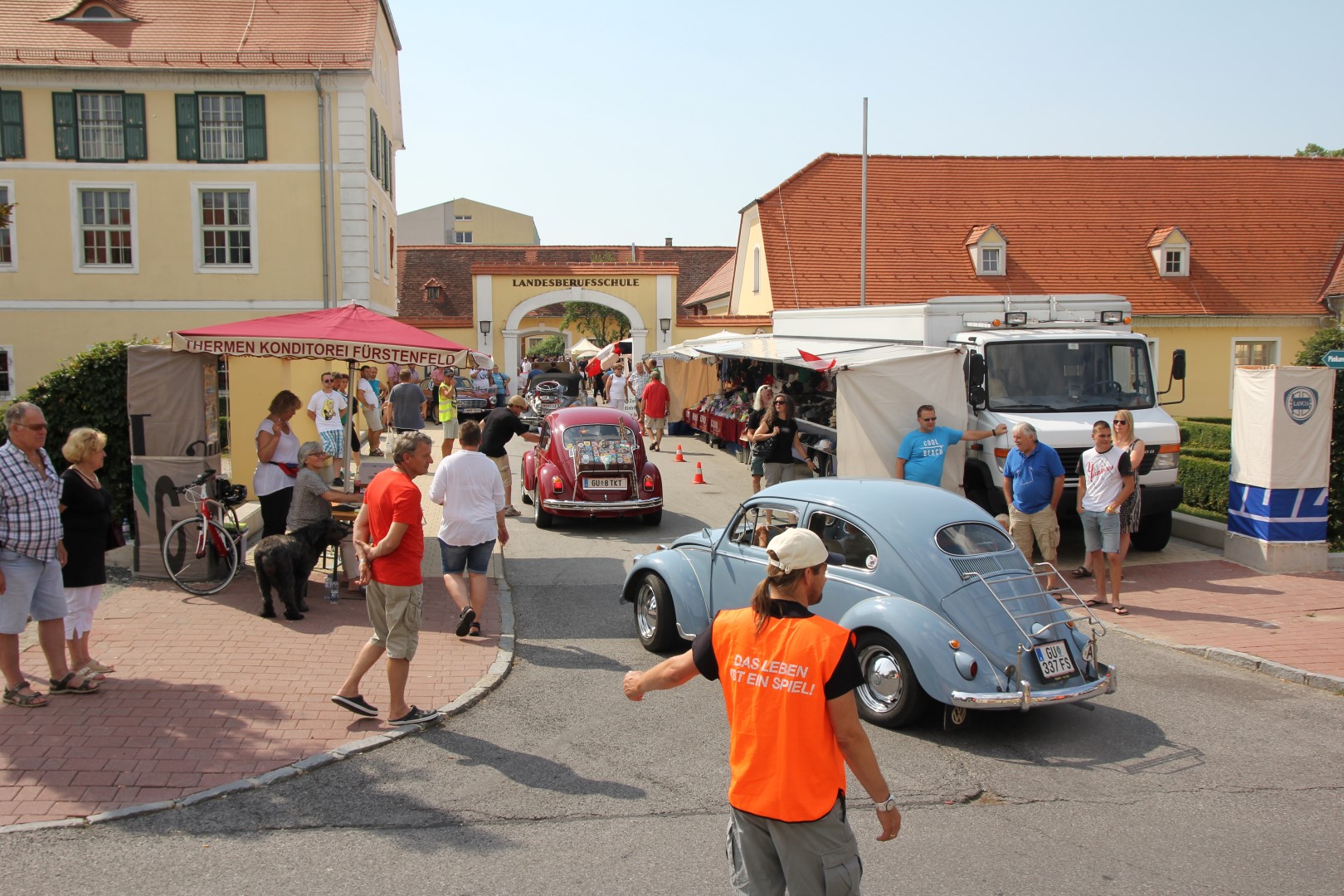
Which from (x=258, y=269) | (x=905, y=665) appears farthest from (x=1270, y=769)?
(x=258, y=269)

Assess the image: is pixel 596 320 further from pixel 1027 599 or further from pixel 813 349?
pixel 1027 599

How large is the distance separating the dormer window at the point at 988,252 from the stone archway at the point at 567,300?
39.0 feet

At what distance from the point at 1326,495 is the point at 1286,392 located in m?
1.18

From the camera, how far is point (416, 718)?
696 centimetres

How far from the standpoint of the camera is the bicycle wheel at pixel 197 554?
33.0ft

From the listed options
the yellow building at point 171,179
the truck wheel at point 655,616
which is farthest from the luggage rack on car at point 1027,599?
the yellow building at point 171,179

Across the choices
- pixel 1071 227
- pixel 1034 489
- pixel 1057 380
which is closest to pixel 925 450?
pixel 1034 489

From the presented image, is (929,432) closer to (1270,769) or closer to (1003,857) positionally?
(1270,769)

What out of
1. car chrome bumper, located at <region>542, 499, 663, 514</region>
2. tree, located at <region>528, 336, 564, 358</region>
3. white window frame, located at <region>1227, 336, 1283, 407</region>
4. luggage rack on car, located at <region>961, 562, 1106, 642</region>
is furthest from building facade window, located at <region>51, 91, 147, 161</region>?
tree, located at <region>528, 336, 564, 358</region>

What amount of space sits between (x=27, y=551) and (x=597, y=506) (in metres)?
7.96

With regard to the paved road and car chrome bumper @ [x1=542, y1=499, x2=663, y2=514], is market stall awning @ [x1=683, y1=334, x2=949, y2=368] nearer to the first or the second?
car chrome bumper @ [x1=542, y1=499, x2=663, y2=514]

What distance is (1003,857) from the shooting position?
517 cm

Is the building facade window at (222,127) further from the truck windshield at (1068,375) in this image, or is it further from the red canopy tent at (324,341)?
the truck windshield at (1068,375)

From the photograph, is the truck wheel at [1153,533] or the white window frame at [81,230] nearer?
the truck wheel at [1153,533]
